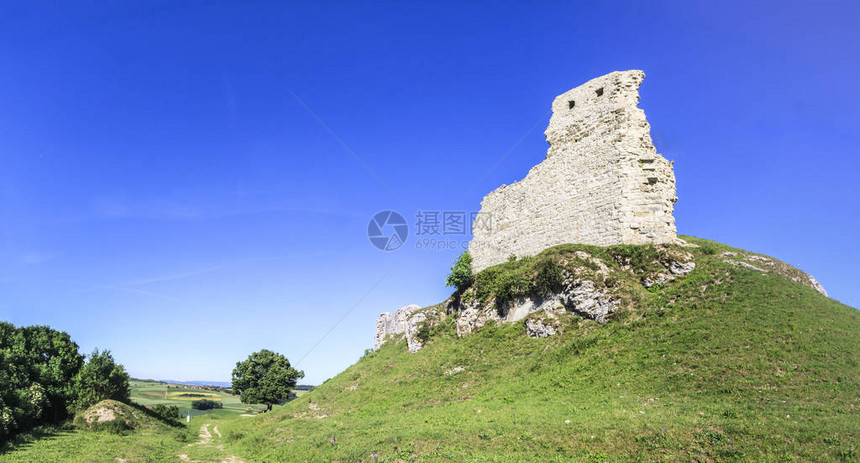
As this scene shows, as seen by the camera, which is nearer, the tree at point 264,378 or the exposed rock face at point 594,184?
the exposed rock face at point 594,184

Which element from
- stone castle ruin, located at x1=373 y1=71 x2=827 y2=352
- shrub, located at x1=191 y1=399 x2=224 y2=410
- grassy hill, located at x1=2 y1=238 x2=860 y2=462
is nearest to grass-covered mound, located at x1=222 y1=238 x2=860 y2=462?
grassy hill, located at x1=2 y1=238 x2=860 y2=462

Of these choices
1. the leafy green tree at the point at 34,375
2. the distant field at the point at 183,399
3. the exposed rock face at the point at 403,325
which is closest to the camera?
the leafy green tree at the point at 34,375

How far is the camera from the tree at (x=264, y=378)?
51188 mm

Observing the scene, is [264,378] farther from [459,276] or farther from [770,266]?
[770,266]

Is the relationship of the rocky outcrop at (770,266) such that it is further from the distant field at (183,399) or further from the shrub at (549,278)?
the distant field at (183,399)

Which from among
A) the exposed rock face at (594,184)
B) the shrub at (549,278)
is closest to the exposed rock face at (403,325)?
the exposed rock face at (594,184)

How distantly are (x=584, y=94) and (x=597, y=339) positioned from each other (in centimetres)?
1966

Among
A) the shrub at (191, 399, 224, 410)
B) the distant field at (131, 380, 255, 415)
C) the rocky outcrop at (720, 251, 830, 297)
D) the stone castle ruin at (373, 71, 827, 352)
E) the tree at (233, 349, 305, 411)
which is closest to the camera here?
the rocky outcrop at (720, 251, 830, 297)

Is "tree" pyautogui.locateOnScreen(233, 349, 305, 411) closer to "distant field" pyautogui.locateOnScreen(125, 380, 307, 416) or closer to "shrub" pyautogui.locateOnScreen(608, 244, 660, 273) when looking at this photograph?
"distant field" pyautogui.locateOnScreen(125, 380, 307, 416)

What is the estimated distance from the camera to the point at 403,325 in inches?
1452

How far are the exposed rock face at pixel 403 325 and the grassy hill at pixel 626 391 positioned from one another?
133 inches

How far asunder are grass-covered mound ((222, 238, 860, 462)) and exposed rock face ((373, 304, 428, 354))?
4383 millimetres

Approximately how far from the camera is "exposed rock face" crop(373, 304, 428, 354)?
101 ft

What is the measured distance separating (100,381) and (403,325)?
25.0m
